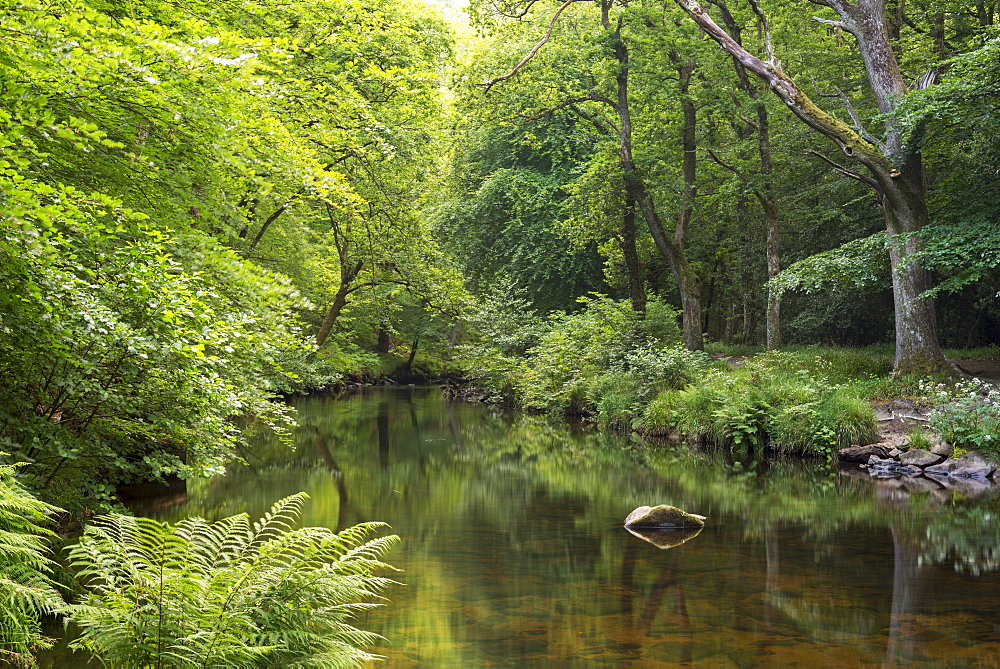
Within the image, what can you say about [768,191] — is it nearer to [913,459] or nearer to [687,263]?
[687,263]

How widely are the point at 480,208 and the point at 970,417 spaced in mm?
21411

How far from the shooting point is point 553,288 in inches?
1275

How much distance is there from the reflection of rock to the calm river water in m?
0.16

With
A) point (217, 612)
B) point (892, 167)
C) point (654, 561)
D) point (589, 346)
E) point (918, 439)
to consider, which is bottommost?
point (654, 561)

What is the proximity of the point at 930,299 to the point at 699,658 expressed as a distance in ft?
42.9

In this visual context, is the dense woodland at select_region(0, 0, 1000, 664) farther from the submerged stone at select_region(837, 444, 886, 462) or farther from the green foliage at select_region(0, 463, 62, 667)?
the submerged stone at select_region(837, 444, 886, 462)

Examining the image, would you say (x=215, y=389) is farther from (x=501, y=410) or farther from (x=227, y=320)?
(x=501, y=410)

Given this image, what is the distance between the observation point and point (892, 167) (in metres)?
16.2

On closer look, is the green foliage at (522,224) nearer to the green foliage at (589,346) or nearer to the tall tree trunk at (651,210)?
the green foliage at (589,346)

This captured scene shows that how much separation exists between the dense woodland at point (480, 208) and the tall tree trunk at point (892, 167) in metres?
0.06

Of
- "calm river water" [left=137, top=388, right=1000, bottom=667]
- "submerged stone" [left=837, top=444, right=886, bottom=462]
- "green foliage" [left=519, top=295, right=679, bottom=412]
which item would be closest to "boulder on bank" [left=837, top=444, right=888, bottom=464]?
"submerged stone" [left=837, top=444, right=886, bottom=462]

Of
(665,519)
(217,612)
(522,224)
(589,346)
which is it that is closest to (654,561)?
(665,519)

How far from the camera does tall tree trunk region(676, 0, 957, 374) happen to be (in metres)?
16.0

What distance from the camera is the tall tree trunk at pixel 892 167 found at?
52.5ft
